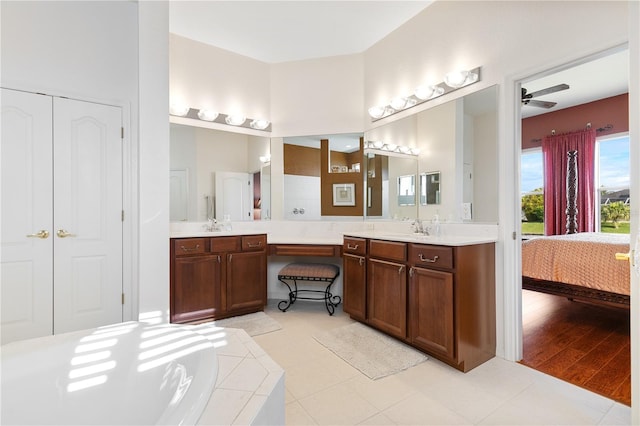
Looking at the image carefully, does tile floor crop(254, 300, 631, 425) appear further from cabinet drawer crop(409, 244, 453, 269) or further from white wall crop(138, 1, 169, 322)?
white wall crop(138, 1, 169, 322)

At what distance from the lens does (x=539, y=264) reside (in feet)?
10.4

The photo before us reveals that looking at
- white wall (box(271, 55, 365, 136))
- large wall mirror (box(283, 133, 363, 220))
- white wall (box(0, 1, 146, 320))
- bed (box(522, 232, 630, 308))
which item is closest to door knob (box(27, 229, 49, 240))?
white wall (box(0, 1, 146, 320))

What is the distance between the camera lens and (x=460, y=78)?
2430mm

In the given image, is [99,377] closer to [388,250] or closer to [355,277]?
[388,250]

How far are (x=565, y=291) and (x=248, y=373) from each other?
333 cm

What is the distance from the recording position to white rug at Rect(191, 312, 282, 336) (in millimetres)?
2699

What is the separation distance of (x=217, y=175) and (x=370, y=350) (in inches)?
94.2

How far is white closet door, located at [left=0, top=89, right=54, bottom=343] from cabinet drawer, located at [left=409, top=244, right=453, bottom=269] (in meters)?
2.77

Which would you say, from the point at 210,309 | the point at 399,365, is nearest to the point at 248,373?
the point at 399,365

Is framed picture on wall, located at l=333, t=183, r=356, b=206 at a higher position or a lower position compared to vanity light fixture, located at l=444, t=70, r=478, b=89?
lower

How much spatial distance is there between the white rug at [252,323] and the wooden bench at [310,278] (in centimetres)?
36

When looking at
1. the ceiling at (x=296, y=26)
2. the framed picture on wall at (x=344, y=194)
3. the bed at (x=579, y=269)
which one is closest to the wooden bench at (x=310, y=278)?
the framed picture on wall at (x=344, y=194)

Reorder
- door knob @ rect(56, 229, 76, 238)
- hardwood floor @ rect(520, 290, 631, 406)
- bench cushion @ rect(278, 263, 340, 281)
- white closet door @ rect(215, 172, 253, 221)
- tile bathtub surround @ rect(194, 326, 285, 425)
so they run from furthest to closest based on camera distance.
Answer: white closet door @ rect(215, 172, 253, 221) → bench cushion @ rect(278, 263, 340, 281) → door knob @ rect(56, 229, 76, 238) → hardwood floor @ rect(520, 290, 631, 406) → tile bathtub surround @ rect(194, 326, 285, 425)

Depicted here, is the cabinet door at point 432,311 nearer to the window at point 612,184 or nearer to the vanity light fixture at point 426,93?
the vanity light fixture at point 426,93
